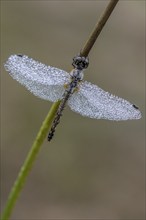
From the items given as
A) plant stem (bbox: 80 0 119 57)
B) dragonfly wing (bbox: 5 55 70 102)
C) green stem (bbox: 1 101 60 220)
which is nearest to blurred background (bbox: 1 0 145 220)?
dragonfly wing (bbox: 5 55 70 102)

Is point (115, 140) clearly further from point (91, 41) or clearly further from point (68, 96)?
point (91, 41)

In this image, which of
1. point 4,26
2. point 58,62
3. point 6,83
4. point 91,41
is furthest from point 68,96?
point 4,26

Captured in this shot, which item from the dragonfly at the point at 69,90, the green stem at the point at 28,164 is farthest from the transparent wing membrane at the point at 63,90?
the green stem at the point at 28,164

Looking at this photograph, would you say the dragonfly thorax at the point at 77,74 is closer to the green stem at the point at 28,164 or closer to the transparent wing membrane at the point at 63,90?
the transparent wing membrane at the point at 63,90

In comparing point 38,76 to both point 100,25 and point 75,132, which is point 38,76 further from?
point 75,132

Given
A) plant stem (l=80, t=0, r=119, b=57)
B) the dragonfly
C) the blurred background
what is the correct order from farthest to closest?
1. the blurred background
2. the dragonfly
3. plant stem (l=80, t=0, r=119, b=57)

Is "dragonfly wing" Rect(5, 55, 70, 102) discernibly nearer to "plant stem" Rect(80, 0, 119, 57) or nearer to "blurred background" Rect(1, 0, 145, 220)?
"plant stem" Rect(80, 0, 119, 57)
